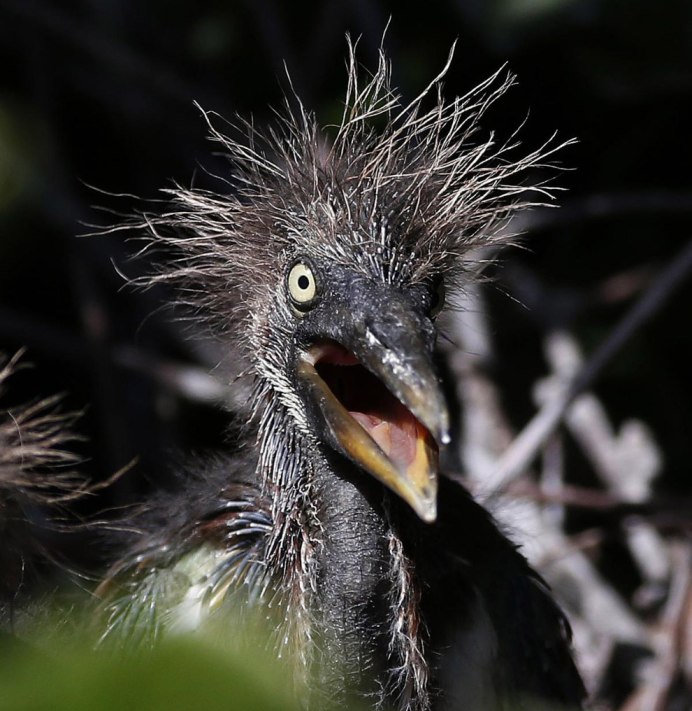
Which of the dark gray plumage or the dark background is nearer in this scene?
the dark gray plumage

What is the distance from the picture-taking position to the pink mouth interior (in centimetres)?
153

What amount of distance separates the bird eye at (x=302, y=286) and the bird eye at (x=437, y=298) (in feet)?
0.60

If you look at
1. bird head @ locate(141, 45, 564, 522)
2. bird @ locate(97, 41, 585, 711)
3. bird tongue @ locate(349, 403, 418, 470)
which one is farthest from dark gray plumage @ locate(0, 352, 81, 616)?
bird tongue @ locate(349, 403, 418, 470)

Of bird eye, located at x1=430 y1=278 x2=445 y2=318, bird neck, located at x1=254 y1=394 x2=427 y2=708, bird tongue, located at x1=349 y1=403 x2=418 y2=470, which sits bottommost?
bird neck, located at x1=254 y1=394 x2=427 y2=708

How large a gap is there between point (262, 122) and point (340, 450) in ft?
7.41

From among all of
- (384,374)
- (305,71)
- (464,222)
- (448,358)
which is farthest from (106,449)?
(384,374)

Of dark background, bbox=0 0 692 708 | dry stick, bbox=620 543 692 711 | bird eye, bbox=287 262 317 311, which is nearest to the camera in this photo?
bird eye, bbox=287 262 317 311

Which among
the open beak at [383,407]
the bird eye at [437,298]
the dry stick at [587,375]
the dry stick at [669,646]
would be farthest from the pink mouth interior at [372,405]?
the dry stick at [669,646]

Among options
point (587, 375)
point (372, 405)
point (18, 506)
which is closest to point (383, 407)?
point (372, 405)

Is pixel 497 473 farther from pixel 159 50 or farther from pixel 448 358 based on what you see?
pixel 159 50

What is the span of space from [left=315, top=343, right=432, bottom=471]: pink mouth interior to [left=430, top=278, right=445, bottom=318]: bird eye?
0.47 ft

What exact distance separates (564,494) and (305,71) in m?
1.64

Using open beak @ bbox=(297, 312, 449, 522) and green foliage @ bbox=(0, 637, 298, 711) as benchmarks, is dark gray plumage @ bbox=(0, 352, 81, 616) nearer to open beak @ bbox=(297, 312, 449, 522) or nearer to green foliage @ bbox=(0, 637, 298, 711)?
open beak @ bbox=(297, 312, 449, 522)

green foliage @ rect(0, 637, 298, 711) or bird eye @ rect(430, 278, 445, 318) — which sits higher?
bird eye @ rect(430, 278, 445, 318)
